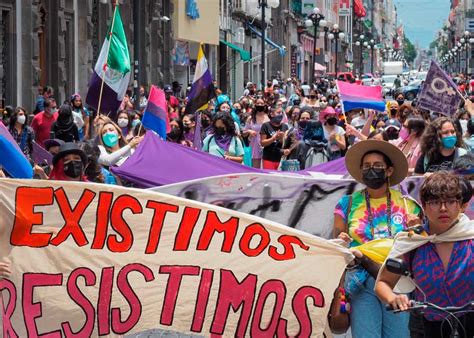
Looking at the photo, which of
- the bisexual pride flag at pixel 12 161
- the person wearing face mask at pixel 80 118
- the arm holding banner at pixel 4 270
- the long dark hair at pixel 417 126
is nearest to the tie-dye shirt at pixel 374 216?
the arm holding banner at pixel 4 270

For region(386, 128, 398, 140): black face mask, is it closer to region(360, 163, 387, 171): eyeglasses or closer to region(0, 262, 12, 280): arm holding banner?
region(360, 163, 387, 171): eyeglasses

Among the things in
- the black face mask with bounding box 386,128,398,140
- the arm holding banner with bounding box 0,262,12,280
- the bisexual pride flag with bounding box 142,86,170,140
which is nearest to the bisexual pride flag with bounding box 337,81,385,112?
the black face mask with bounding box 386,128,398,140

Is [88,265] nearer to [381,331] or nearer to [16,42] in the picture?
[381,331]

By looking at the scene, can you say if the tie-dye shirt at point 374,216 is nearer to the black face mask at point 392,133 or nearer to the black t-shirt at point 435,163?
the black t-shirt at point 435,163

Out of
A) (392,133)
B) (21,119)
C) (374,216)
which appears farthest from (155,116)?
(374,216)

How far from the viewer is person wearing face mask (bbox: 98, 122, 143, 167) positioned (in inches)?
433

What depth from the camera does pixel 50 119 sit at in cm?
1931

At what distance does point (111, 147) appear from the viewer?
1126 centimetres

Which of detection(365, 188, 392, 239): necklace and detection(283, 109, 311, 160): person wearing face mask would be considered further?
detection(283, 109, 311, 160): person wearing face mask

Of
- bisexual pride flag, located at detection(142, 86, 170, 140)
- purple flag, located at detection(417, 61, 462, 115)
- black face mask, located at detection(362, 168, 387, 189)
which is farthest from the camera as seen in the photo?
purple flag, located at detection(417, 61, 462, 115)

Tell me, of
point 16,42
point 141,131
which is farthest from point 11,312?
point 16,42

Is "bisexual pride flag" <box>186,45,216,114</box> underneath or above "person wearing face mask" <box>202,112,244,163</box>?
above

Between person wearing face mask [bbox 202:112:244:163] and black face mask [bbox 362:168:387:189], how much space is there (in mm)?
6617

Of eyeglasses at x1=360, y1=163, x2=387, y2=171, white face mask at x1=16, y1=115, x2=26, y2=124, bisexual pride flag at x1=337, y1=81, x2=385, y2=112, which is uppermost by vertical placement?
bisexual pride flag at x1=337, y1=81, x2=385, y2=112
